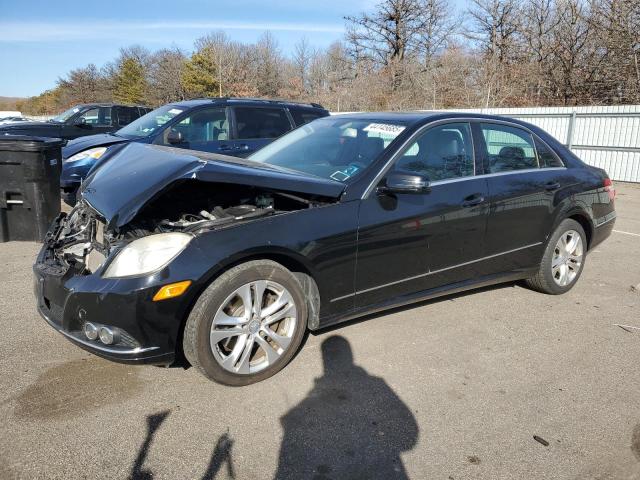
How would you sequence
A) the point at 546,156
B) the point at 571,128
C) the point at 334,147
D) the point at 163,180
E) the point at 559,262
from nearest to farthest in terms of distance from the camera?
1. the point at 163,180
2. the point at 334,147
3. the point at 546,156
4. the point at 559,262
5. the point at 571,128

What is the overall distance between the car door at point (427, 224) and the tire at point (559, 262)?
3.12 ft

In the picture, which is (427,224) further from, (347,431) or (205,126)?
(205,126)

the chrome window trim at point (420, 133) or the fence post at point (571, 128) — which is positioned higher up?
the fence post at point (571, 128)

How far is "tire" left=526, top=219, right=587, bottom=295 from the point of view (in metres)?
4.52

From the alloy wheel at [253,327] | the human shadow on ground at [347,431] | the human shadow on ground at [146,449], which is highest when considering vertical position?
the alloy wheel at [253,327]

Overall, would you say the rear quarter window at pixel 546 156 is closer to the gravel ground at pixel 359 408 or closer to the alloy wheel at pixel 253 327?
the gravel ground at pixel 359 408

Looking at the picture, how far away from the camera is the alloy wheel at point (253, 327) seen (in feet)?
9.36

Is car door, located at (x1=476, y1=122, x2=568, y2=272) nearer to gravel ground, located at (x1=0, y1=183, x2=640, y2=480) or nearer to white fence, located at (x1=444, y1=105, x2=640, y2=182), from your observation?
gravel ground, located at (x1=0, y1=183, x2=640, y2=480)

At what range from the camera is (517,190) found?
13.5 ft

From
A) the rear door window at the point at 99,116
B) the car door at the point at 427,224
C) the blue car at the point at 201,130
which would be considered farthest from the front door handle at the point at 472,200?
the rear door window at the point at 99,116

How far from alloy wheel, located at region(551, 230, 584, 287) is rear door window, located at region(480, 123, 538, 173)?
0.80m

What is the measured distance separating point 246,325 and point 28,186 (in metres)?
4.42

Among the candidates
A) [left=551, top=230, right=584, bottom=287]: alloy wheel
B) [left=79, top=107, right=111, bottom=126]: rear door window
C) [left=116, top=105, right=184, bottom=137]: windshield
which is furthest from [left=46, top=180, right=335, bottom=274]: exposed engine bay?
[left=79, top=107, right=111, bottom=126]: rear door window

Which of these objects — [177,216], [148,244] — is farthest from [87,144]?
[148,244]
